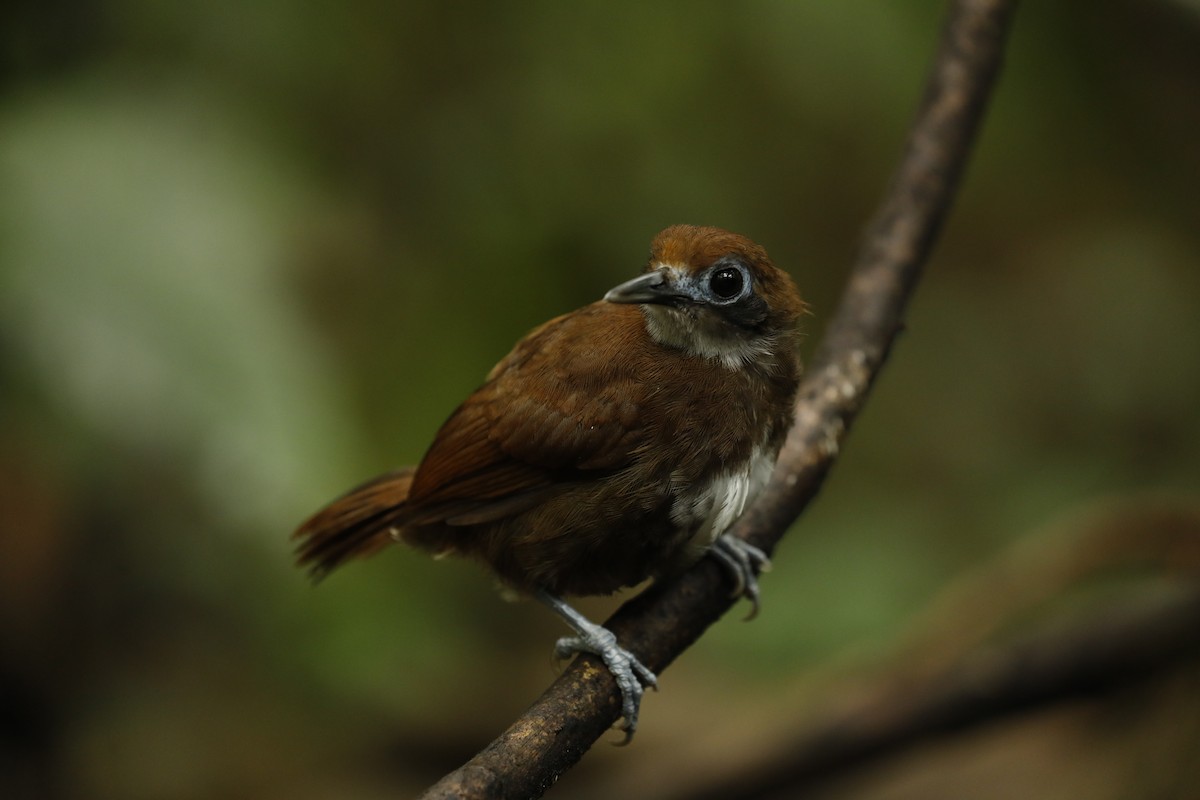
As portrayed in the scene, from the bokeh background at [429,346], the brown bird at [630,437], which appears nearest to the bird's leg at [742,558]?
the brown bird at [630,437]

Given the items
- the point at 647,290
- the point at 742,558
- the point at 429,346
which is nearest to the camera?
the point at 647,290

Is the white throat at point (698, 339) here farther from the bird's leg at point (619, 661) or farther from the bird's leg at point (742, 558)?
the bird's leg at point (619, 661)

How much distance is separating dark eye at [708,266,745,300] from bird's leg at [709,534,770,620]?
0.44 m

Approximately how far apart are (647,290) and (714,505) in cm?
38

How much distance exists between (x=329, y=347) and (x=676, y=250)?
1.62 metres

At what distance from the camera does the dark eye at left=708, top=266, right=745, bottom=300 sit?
2090mm

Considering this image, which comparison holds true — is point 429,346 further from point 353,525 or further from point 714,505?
point 714,505

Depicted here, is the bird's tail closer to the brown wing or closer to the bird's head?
the brown wing

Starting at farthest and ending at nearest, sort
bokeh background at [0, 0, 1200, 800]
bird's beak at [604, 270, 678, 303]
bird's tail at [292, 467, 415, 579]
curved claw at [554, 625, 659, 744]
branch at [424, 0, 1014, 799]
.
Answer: bokeh background at [0, 0, 1200, 800] → bird's tail at [292, 467, 415, 579] → bird's beak at [604, 270, 678, 303] → curved claw at [554, 625, 659, 744] → branch at [424, 0, 1014, 799]

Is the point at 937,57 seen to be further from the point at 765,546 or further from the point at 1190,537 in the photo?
the point at 1190,537

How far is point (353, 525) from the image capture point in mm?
2375

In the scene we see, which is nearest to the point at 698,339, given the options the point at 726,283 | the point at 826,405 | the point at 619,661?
the point at 726,283

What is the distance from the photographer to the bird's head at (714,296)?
2.07 meters

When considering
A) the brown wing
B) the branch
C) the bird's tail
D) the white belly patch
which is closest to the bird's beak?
the brown wing
